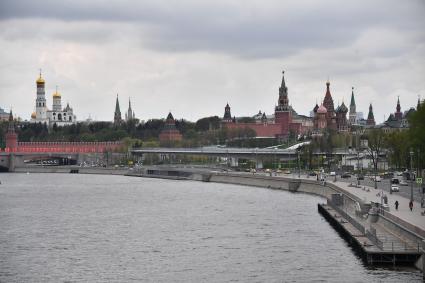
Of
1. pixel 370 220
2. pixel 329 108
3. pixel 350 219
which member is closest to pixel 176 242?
pixel 350 219

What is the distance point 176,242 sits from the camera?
46812 millimetres

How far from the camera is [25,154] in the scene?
15988 cm

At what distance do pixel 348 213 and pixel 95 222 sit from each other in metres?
14.7

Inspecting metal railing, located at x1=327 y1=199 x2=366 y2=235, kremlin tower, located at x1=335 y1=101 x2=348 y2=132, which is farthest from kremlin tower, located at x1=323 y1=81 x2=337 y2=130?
metal railing, located at x1=327 y1=199 x2=366 y2=235

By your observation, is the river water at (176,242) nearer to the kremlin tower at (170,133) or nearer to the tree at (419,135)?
the tree at (419,135)

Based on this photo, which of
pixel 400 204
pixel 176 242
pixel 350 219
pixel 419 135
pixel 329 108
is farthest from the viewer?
pixel 329 108

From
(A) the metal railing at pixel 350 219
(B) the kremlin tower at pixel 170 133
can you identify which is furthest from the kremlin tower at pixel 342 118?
(A) the metal railing at pixel 350 219

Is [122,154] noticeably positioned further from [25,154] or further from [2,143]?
[2,143]

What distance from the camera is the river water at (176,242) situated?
37.4 m

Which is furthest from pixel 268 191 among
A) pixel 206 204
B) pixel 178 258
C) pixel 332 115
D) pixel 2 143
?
pixel 2 143

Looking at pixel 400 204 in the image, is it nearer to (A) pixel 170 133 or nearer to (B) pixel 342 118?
(B) pixel 342 118

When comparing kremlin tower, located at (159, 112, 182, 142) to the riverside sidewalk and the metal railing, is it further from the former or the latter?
the metal railing

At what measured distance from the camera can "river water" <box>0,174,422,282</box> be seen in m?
37.4

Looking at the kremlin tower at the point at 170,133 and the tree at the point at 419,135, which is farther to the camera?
the kremlin tower at the point at 170,133
